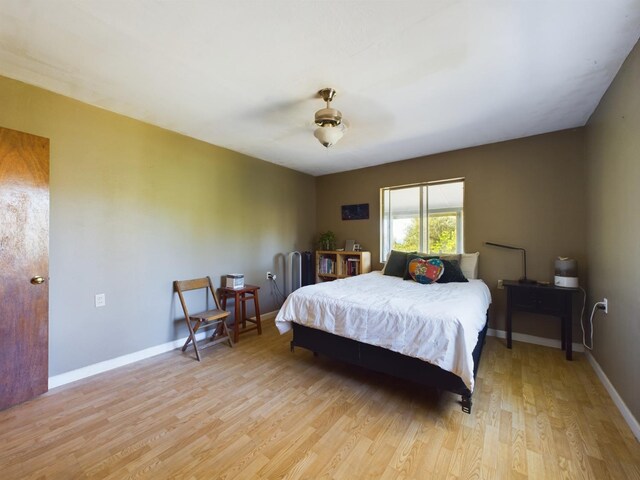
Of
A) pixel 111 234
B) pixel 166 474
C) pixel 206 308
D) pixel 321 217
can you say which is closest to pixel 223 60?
pixel 111 234

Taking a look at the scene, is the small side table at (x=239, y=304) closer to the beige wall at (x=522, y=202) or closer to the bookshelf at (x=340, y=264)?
the bookshelf at (x=340, y=264)

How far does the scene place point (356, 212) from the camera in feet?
14.8

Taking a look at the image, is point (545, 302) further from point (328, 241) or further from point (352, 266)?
point (328, 241)

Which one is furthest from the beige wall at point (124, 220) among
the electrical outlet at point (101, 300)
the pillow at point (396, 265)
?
the pillow at point (396, 265)

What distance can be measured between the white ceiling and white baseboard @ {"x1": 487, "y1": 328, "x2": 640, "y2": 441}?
2.24 meters

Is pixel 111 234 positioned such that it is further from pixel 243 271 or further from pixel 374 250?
pixel 374 250

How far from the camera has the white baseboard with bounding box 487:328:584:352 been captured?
2814mm

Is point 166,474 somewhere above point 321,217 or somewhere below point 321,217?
below

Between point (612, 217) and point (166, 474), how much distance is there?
332 centimetres

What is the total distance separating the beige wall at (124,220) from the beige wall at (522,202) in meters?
2.80

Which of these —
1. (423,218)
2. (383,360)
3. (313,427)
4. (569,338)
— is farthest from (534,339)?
(313,427)

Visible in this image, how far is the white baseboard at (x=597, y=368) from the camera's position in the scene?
64.4 inches

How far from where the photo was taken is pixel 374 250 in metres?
4.33

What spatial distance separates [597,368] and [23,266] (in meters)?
4.57
